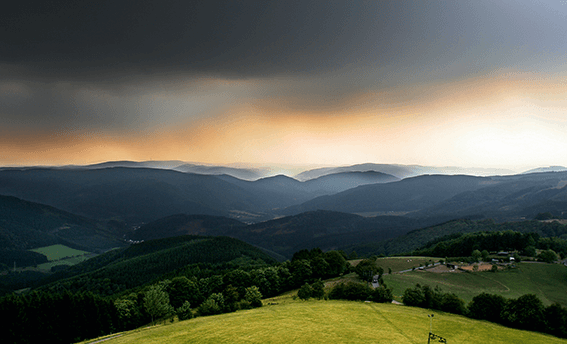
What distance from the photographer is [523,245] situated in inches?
5034

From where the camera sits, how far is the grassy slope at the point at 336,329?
41750 mm

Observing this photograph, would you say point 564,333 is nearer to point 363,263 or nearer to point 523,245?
point 363,263

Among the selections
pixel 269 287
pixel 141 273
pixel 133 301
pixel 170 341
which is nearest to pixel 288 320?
pixel 170 341

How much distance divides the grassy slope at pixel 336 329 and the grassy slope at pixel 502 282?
27751 mm

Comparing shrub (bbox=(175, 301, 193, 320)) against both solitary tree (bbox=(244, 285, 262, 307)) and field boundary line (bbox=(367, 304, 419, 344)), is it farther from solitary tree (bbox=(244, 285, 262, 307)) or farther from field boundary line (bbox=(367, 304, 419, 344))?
field boundary line (bbox=(367, 304, 419, 344))

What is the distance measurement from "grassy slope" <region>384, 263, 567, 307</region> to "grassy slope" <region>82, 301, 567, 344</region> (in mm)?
27751

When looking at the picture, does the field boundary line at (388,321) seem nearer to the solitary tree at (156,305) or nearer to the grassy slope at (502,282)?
the grassy slope at (502,282)

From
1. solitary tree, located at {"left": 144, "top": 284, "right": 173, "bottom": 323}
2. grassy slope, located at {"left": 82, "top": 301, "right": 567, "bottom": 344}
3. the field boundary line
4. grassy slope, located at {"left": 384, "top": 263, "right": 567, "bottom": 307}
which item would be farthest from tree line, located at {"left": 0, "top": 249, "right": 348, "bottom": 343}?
grassy slope, located at {"left": 384, "top": 263, "right": 567, "bottom": 307}

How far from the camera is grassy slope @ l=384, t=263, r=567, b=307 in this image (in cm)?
8300

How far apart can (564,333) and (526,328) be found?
4754mm

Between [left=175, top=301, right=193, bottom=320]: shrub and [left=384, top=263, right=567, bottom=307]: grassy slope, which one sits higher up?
[left=175, top=301, right=193, bottom=320]: shrub

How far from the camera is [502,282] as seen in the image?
91.8 metres

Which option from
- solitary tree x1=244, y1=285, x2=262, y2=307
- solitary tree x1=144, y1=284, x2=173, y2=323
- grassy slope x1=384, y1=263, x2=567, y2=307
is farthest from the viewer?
grassy slope x1=384, y1=263, x2=567, y2=307

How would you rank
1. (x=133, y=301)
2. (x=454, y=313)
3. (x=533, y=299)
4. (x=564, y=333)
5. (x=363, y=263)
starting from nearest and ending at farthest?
1. (x=564, y=333)
2. (x=533, y=299)
3. (x=454, y=313)
4. (x=133, y=301)
5. (x=363, y=263)
